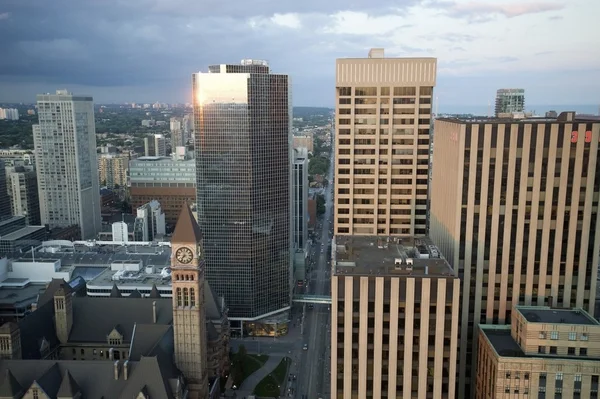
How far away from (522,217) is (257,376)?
75716 mm

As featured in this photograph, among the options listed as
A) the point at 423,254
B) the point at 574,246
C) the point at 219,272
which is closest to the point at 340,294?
the point at 423,254

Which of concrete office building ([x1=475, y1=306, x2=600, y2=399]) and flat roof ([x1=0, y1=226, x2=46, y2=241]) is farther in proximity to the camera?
flat roof ([x1=0, y1=226, x2=46, y2=241])

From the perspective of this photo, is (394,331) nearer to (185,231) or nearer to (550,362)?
(550,362)

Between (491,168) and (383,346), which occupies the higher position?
(491,168)

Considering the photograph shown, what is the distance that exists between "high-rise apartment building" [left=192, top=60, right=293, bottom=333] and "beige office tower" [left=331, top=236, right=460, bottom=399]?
74384 mm

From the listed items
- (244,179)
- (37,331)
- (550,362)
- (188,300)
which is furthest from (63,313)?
(550,362)

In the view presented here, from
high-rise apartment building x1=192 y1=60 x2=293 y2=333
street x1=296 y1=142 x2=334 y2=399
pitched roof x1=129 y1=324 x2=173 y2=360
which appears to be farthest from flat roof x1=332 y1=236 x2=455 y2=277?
high-rise apartment building x1=192 y1=60 x2=293 y2=333

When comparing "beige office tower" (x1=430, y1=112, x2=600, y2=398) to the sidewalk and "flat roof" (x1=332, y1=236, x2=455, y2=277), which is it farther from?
the sidewalk

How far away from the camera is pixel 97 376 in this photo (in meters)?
85.7

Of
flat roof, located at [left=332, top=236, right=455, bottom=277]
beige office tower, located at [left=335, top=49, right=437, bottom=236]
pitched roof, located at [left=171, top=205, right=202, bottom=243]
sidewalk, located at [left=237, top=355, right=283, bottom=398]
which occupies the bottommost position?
sidewalk, located at [left=237, top=355, right=283, bottom=398]

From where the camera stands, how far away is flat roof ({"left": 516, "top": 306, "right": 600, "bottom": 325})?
75.5 metres

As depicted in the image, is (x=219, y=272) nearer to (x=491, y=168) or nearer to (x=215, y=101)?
(x=215, y=101)

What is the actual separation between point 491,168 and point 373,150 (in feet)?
100

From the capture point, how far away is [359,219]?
113938 millimetres
